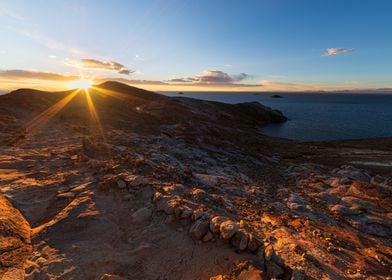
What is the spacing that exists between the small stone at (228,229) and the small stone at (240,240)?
4.7 inches

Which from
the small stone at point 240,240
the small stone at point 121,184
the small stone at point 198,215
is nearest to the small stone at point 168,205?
the small stone at point 198,215

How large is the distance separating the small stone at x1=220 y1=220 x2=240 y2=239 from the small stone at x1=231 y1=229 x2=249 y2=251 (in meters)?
0.12

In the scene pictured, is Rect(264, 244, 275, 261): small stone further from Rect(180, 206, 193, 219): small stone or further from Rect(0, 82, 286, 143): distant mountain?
Rect(0, 82, 286, 143): distant mountain

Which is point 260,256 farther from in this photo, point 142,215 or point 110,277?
point 142,215

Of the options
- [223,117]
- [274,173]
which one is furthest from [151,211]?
[223,117]

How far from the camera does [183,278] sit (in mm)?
5773

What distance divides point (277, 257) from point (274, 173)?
1376cm

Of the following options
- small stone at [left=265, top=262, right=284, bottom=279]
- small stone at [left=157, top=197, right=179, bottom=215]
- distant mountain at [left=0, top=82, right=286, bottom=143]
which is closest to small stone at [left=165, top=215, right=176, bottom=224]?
small stone at [left=157, top=197, right=179, bottom=215]

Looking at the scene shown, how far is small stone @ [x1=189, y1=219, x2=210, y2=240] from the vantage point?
702 cm

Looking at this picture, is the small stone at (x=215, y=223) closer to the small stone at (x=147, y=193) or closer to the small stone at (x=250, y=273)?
the small stone at (x=250, y=273)

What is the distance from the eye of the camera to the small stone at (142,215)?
789 cm

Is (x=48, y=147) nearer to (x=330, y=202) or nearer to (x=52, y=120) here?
(x=52, y=120)

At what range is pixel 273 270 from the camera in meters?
5.65

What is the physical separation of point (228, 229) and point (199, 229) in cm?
93
